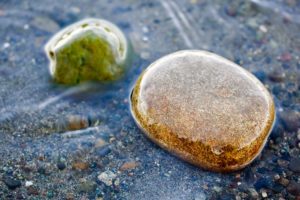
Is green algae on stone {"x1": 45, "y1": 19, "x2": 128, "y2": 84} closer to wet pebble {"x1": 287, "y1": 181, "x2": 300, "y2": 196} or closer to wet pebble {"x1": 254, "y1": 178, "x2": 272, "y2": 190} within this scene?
wet pebble {"x1": 254, "y1": 178, "x2": 272, "y2": 190}

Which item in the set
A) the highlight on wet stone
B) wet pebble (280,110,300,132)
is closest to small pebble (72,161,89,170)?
the highlight on wet stone

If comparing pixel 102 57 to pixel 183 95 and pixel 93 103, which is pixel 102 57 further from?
pixel 183 95

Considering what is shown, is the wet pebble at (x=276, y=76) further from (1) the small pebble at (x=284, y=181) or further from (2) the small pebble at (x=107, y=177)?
(2) the small pebble at (x=107, y=177)

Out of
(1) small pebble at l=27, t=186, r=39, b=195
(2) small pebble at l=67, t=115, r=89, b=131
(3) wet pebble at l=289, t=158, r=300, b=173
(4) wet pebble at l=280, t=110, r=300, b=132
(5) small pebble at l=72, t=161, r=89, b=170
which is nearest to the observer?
(1) small pebble at l=27, t=186, r=39, b=195

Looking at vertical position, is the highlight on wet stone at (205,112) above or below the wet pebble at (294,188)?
above

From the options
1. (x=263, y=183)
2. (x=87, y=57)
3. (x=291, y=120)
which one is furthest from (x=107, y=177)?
(x=291, y=120)

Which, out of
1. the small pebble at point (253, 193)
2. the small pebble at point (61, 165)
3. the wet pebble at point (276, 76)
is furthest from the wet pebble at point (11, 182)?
the wet pebble at point (276, 76)
